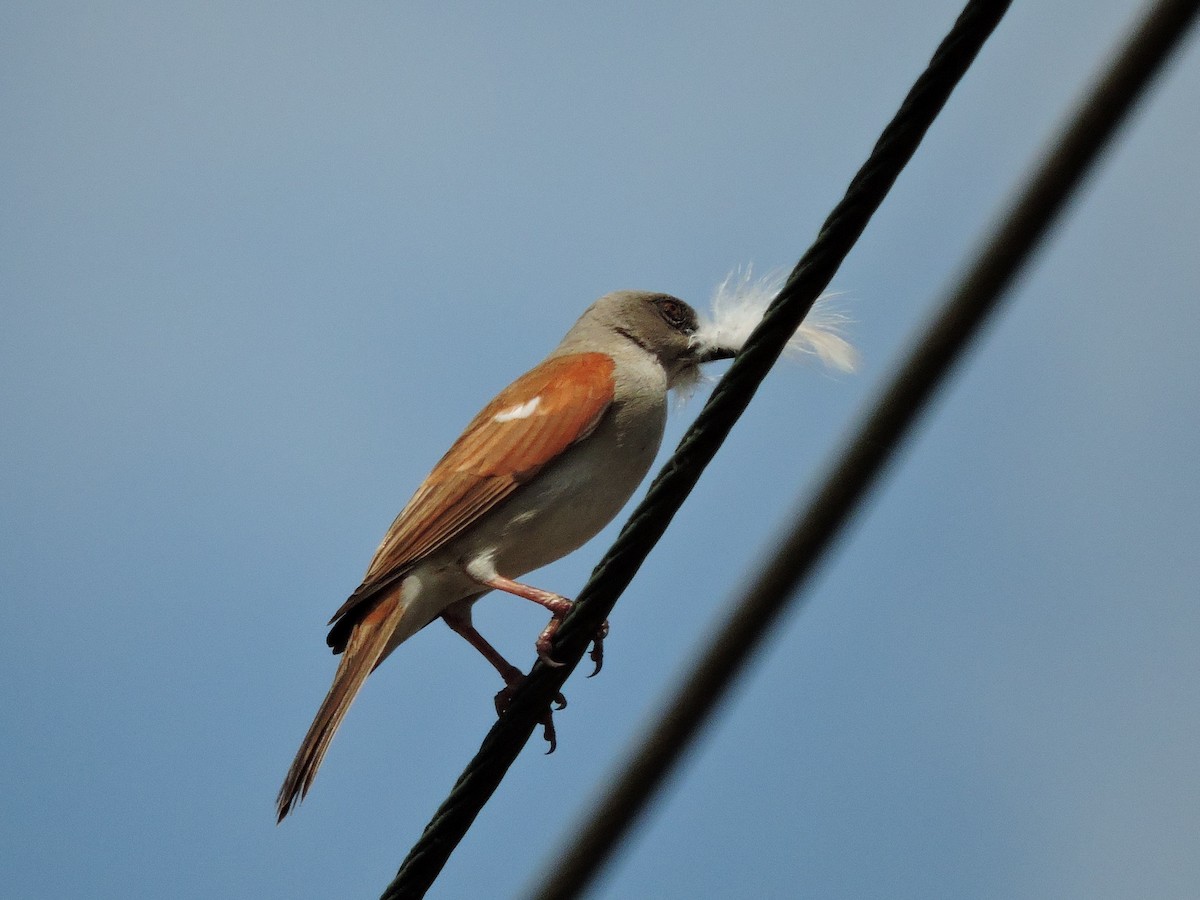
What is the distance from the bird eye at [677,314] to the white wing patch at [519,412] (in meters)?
1.38

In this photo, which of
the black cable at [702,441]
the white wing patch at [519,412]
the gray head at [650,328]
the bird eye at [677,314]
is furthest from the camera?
the bird eye at [677,314]

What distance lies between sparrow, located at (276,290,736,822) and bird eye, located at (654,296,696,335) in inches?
36.4

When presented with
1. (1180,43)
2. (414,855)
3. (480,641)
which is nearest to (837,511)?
(1180,43)

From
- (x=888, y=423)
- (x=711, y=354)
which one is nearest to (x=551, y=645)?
(x=888, y=423)

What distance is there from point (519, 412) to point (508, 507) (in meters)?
0.53

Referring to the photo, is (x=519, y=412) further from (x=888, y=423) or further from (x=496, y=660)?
(x=888, y=423)

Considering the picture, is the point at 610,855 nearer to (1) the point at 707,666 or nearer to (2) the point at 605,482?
(1) the point at 707,666

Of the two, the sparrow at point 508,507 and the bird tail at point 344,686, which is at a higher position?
the sparrow at point 508,507

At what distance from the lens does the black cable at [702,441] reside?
2.68 metres

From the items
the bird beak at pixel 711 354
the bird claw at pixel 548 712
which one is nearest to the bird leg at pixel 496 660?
the bird claw at pixel 548 712

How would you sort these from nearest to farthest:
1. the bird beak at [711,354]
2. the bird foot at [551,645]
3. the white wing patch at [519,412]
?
the bird foot at [551,645]
the white wing patch at [519,412]
the bird beak at [711,354]

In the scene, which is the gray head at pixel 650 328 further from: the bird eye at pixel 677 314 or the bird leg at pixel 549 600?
the bird leg at pixel 549 600

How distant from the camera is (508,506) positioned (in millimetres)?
5152

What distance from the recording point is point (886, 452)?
2.23 meters
